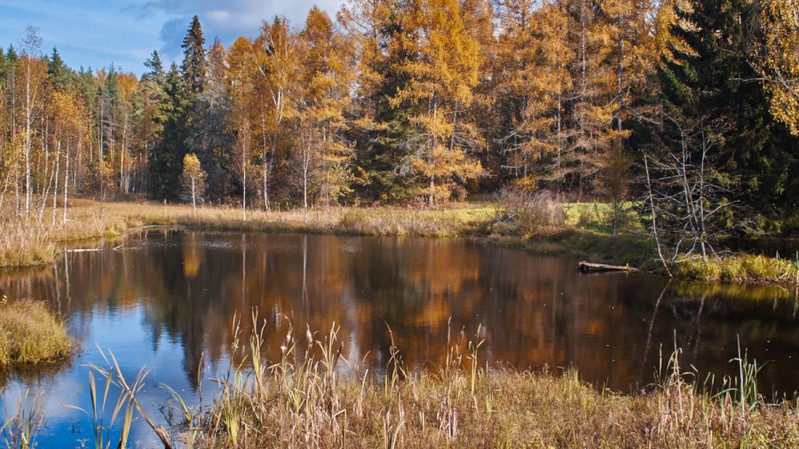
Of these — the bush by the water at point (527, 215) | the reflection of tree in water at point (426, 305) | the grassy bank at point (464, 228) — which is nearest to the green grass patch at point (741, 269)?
the grassy bank at point (464, 228)

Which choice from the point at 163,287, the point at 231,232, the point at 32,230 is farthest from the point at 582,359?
the point at 231,232

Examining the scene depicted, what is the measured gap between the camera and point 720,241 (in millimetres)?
18641

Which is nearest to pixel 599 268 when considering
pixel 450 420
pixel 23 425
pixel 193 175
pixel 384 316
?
pixel 384 316

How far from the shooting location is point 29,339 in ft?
30.6

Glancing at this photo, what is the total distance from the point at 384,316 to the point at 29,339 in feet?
23.7

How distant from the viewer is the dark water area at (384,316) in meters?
9.16

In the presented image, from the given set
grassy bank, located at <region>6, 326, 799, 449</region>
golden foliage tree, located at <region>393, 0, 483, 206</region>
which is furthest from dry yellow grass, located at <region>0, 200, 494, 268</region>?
grassy bank, located at <region>6, 326, 799, 449</region>

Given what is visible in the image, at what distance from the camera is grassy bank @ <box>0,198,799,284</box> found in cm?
1756

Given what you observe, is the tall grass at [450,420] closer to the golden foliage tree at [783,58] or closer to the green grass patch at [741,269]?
the golden foliage tree at [783,58]

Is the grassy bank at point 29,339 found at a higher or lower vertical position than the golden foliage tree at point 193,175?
lower

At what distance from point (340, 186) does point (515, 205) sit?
13343 mm

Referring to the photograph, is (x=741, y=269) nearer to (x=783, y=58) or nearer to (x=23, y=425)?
(x=783, y=58)

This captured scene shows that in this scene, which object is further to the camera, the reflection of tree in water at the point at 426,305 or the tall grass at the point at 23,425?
the reflection of tree in water at the point at 426,305

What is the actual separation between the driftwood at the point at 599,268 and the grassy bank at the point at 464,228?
2.08 feet
